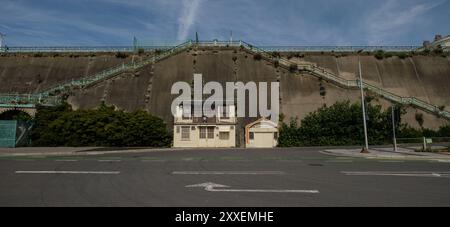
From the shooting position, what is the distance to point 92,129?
30797mm

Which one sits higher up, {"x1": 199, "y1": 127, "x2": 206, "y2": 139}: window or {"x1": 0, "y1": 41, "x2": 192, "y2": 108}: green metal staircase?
{"x1": 0, "y1": 41, "x2": 192, "y2": 108}: green metal staircase

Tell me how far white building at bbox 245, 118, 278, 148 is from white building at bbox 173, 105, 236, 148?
6.28ft

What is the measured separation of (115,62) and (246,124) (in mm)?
25239

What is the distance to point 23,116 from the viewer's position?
30875 mm

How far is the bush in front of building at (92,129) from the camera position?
30.6 meters

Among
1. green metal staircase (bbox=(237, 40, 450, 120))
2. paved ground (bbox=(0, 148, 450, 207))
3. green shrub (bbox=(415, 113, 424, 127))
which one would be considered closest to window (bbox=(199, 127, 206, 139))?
green metal staircase (bbox=(237, 40, 450, 120))

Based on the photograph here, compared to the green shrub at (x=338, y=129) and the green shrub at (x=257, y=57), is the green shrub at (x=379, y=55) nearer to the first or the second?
the green shrub at (x=338, y=129)

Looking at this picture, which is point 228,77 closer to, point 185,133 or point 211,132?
point 211,132

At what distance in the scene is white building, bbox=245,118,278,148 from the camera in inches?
1441

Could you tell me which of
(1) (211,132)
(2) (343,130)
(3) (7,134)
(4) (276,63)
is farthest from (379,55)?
(3) (7,134)

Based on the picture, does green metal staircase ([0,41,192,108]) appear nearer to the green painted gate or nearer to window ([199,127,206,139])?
the green painted gate
